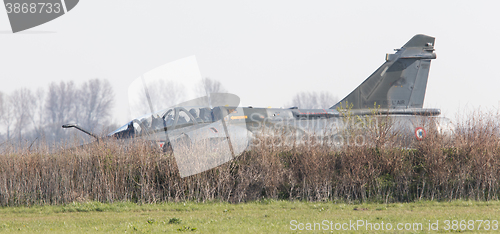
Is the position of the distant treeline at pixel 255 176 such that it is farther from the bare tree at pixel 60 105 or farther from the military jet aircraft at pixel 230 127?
the bare tree at pixel 60 105

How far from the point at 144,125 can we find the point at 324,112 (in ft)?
24.3

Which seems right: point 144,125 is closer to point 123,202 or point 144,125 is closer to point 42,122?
point 123,202

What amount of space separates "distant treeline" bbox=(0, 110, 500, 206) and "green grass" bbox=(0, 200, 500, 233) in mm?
508

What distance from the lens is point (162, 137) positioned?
1287cm

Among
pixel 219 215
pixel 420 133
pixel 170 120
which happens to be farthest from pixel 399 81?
pixel 219 215

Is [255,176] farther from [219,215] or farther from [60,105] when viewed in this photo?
[60,105]

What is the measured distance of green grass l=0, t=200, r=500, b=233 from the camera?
8.21m

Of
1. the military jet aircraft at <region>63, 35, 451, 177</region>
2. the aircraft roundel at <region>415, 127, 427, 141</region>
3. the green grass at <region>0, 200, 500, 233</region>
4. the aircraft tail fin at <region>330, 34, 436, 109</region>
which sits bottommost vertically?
the green grass at <region>0, 200, 500, 233</region>

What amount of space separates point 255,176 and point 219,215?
2381 millimetres

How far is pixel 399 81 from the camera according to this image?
18.8 meters

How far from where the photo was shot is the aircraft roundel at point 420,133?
12977 mm

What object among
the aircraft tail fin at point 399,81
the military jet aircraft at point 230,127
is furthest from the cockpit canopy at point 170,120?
the aircraft tail fin at point 399,81

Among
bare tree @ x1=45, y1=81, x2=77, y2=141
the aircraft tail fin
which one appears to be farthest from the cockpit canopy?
bare tree @ x1=45, y1=81, x2=77, y2=141

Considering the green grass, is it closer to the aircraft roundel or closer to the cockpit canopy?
the aircraft roundel
